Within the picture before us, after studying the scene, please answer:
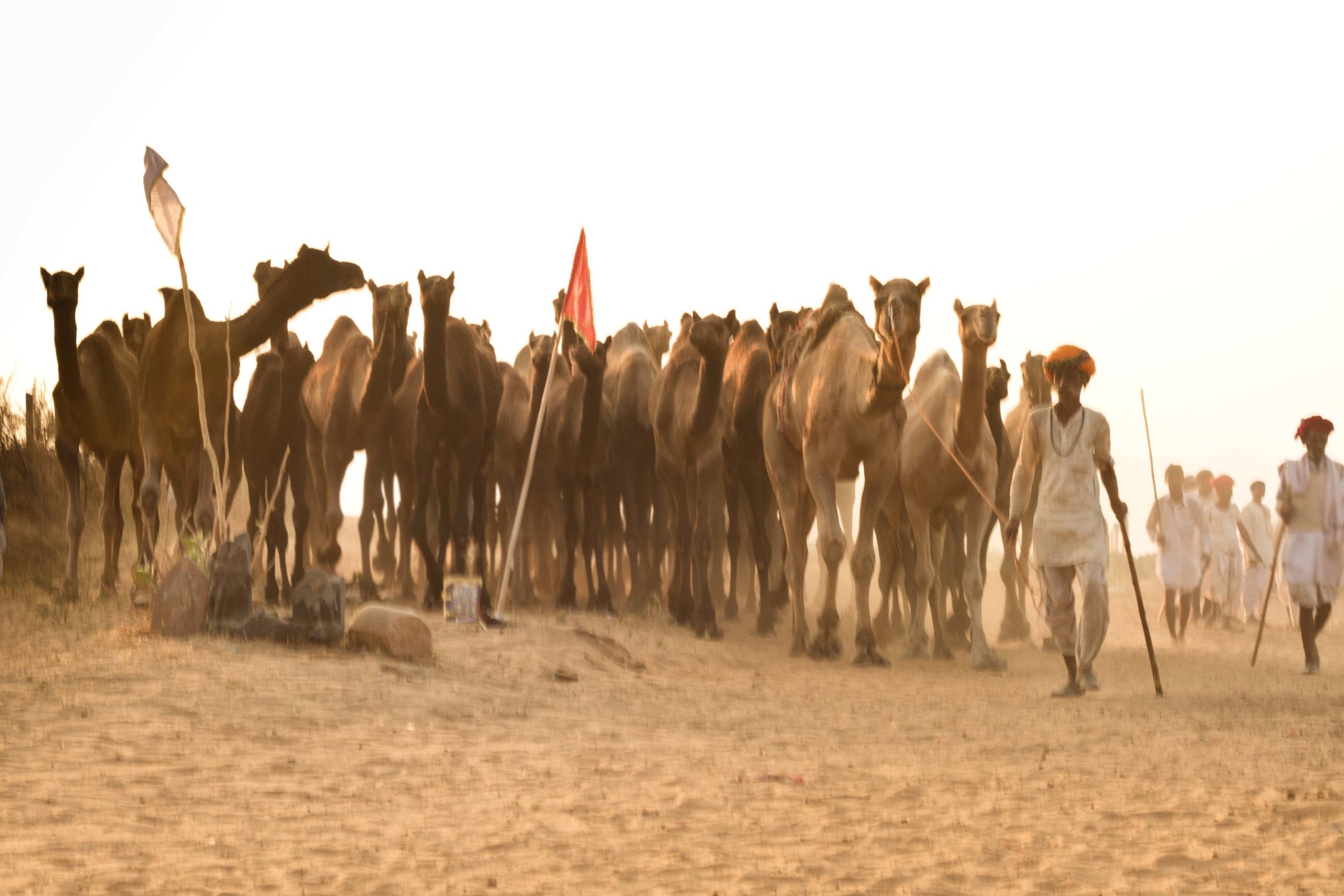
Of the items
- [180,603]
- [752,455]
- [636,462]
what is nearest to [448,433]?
[636,462]

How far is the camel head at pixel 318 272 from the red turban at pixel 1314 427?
8104 mm

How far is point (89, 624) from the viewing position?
35.9ft

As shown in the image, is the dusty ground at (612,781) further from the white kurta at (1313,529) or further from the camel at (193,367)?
the camel at (193,367)

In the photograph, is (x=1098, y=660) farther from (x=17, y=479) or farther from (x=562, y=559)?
(x=17, y=479)

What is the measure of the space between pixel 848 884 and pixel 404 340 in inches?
397

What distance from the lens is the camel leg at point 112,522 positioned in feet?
43.0

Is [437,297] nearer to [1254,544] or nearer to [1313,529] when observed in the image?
[1313,529]

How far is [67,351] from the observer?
1275 cm

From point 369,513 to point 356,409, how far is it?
5.85ft

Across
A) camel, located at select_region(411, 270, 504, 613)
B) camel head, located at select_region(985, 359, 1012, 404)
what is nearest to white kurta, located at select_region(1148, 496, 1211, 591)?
camel head, located at select_region(985, 359, 1012, 404)

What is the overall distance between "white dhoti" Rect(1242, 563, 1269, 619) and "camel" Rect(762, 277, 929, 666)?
8.88 m

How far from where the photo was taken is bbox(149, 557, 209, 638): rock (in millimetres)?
9875

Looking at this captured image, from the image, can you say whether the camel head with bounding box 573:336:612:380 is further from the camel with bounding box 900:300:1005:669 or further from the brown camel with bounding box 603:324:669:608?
the camel with bounding box 900:300:1005:669

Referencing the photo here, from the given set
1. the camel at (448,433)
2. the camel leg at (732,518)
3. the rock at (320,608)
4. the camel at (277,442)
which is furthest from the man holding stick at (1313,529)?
the camel at (277,442)
